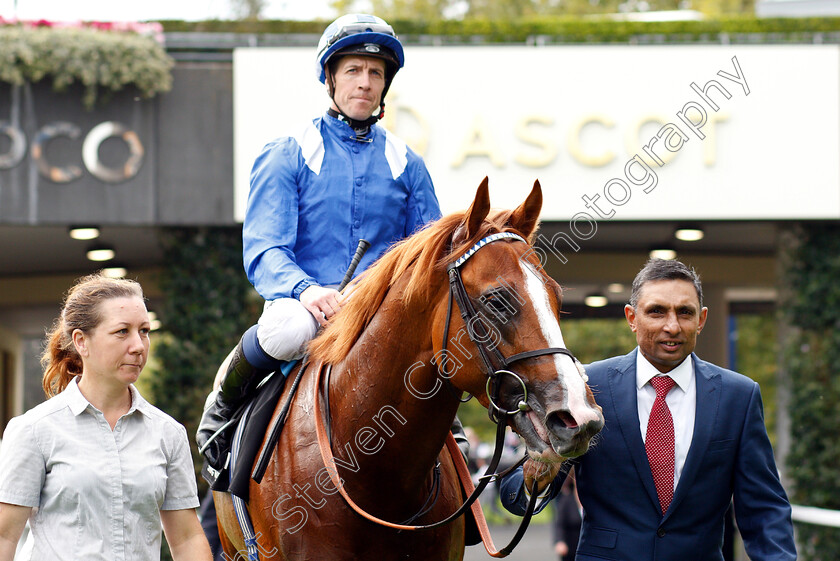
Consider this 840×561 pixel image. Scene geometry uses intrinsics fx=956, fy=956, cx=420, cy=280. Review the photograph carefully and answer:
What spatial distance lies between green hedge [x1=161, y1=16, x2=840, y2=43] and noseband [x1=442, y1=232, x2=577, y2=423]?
22.8ft

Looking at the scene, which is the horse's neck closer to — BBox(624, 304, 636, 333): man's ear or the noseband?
the noseband

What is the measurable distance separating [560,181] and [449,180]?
3.37 ft

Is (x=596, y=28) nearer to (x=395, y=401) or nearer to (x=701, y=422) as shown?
(x=701, y=422)

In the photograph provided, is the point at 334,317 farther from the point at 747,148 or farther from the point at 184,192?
the point at 747,148

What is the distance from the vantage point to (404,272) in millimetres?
2988

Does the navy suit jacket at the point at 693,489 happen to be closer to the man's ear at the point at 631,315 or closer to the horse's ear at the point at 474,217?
the man's ear at the point at 631,315

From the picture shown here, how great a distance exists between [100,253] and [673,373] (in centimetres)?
887

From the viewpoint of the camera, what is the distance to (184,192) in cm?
870

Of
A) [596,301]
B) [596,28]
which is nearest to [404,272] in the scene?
[596,28]

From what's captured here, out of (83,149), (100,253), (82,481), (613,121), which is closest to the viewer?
(82,481)

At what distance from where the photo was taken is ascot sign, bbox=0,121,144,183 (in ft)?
27.4

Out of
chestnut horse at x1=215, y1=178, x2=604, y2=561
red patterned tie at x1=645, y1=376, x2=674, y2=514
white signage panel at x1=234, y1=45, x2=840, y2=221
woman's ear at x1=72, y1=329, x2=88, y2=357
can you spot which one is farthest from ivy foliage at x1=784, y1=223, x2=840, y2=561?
woman's ear at x1=72, y1=329, x2=88, y2=357

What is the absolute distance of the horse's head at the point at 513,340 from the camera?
2.50 meters

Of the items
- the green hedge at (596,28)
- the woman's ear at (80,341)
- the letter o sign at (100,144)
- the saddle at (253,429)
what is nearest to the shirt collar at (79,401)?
the woman's ear at (80,341)
